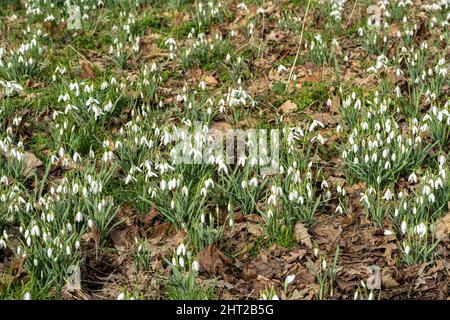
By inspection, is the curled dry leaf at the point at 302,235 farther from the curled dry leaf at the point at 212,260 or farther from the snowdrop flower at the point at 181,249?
the snowdrop flower at the point at 181,249

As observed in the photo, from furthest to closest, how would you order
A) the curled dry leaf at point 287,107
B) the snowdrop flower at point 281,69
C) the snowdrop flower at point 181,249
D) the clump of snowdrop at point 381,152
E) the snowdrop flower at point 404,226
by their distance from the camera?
the snowdrop flower at point 281,69, the curled dry leaf at point 287,107, the clump of snowdrop at point 381,152, the snowdrop flower at point 404,226, the snowdrop flower at point 181,249

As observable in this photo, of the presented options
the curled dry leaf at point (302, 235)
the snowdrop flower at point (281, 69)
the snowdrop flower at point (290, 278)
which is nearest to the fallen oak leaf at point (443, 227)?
the curled dry leaf at point (302, 235)

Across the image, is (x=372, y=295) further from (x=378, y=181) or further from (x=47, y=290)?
(x=47, y=290)

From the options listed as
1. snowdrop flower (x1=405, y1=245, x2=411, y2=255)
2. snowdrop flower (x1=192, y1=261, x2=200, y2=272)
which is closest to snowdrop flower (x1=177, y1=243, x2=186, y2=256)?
snowdrop flower (x1=192, y1=261, x2=200, y2=272)

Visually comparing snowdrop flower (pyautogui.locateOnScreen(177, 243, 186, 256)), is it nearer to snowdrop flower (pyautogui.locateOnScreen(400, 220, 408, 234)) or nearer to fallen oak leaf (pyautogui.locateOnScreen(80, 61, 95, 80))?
snowdrop flower (pyautogui.locateOnScreen(400, 220, 408, 234))

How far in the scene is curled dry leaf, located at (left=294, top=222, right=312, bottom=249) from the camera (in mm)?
4145

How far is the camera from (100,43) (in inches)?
258

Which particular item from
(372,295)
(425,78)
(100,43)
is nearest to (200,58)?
(100,43)

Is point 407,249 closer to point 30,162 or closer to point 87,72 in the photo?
point 30,162

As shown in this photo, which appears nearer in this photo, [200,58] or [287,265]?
[287,265]

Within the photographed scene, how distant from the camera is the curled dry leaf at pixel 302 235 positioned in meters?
4.14

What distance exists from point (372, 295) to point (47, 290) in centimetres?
165

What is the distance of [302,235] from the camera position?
4172 mm

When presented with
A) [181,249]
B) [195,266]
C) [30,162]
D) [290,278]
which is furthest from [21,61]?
[290,278]
